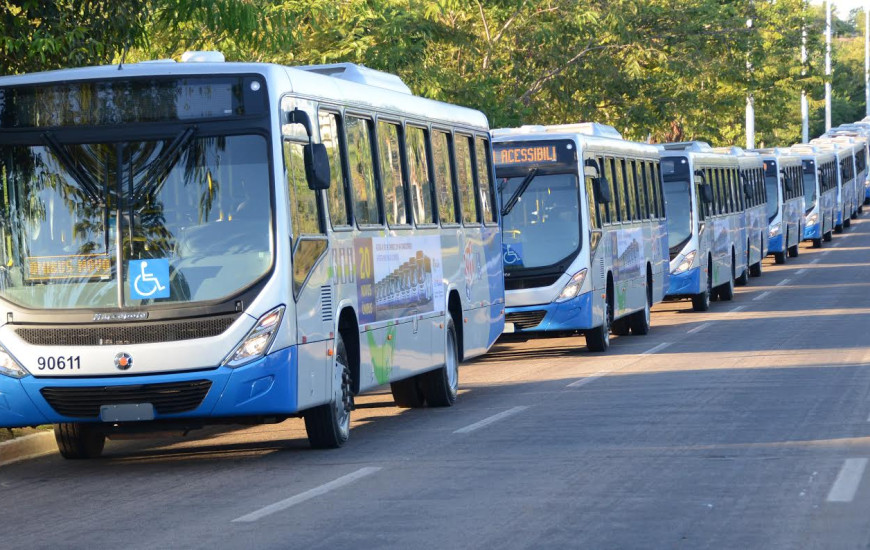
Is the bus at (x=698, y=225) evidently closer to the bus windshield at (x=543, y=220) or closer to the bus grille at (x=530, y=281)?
the bus windshield at (x=543, y=220)

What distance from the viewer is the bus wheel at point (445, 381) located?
16047 mm

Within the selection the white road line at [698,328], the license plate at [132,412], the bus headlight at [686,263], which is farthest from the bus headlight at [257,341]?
the bus headlight at [686,263]

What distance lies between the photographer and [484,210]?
59.9ft

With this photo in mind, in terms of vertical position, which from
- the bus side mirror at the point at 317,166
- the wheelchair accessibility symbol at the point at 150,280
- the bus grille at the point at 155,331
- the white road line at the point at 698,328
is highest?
the bus side mirror at the point at 317,166

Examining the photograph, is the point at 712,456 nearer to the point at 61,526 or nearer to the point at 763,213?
the point at 61,526

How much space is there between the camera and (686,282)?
2997 centimetres

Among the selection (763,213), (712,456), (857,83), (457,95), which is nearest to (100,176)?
(712,456)

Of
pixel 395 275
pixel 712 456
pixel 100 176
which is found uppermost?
pixel 100 176

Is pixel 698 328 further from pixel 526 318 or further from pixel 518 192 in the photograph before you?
pixel 518 192

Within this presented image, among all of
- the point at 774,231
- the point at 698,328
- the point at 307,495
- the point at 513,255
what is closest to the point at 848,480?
the point at 307,495

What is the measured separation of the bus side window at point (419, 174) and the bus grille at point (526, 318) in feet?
18.3

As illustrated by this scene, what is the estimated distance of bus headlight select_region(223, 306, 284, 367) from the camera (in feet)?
37.5

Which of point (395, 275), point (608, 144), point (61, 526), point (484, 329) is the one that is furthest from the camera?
point (608, 144)

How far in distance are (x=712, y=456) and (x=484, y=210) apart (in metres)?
7.11
